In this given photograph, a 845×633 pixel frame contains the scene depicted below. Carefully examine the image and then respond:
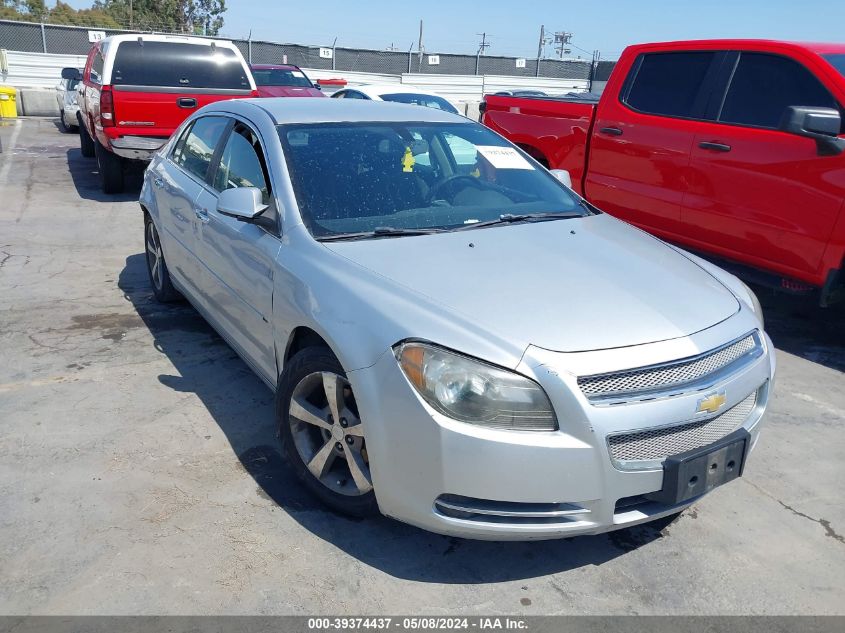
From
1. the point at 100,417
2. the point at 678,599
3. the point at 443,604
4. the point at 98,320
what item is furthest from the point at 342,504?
the point at 98,320

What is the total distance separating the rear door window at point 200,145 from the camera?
4.36m

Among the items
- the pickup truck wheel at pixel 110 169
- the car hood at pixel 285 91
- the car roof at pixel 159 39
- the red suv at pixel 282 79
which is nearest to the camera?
the car roof at pixel 159 39

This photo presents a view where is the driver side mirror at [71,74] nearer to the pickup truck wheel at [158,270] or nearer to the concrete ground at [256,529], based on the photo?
the pickup truck wheel at [158,270]

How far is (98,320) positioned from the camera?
5.24 m

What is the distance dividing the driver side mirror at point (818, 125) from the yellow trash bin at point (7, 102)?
61.2 ft

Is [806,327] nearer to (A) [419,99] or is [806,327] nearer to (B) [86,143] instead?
(A) [419,99]

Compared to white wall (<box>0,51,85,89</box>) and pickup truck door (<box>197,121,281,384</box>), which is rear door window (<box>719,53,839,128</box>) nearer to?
pickup truck door (<box>197,121,281,384</box>)

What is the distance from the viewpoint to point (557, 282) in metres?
2.92

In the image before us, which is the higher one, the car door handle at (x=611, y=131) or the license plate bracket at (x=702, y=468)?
the car door handle at (x=611, y=131)

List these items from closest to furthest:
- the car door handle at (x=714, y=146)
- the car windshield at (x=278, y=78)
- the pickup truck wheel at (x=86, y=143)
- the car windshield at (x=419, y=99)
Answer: the car door handle at (x=714, y=146), the car windshield at (x=419, y=99), the pickup truck wheel at (x=86, y=143), the car windshield at (x=278, y=78)

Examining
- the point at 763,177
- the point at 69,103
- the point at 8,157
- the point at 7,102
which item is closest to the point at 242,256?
the point at 763,177

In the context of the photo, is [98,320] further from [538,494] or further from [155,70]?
[155,70]

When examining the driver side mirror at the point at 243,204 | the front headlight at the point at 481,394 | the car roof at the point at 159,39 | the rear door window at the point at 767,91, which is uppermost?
the car roof at the point at 159,39

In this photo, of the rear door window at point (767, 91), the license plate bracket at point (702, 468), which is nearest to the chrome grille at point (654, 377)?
the license plate bracket at point (702, 468)
